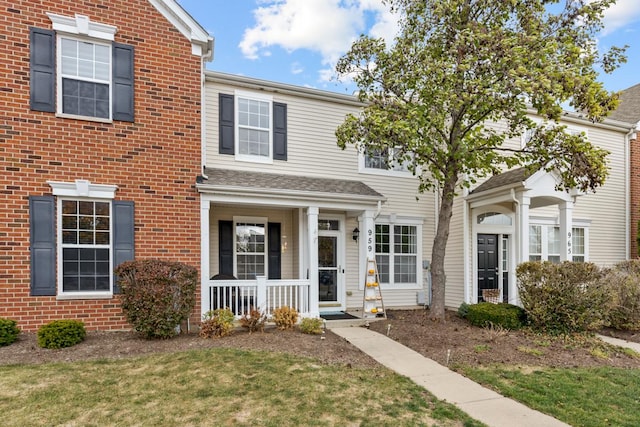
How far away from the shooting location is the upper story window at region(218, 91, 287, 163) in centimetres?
941

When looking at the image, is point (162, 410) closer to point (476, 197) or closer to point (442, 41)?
point (442, 41)

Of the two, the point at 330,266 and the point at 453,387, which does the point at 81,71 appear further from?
the point at 453,387

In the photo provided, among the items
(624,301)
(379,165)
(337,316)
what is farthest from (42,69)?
(624,301)

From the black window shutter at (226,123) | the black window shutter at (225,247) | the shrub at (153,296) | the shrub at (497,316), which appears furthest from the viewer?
the black window shutter at (225,247)

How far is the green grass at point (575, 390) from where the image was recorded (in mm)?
4418

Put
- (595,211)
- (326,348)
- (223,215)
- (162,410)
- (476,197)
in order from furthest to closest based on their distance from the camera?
(595,211) → (476,197) → (223,215) → (326,348) → (162,410)

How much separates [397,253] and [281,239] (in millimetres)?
3380

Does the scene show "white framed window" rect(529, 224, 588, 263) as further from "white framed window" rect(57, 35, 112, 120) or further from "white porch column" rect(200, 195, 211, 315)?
"white framed window" rect(57, 35, 112, 120)

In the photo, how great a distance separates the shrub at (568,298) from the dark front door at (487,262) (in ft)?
10.3

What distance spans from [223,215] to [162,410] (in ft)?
19.0

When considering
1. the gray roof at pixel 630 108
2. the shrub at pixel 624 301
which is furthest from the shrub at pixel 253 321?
the gray roof at pixel 630 108

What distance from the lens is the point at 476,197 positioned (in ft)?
35.0

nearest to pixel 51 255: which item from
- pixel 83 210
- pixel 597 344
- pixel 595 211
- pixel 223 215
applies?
pixel 83 210

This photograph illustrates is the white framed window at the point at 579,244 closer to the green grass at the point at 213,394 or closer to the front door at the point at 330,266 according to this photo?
the front door at the point at 330,266
